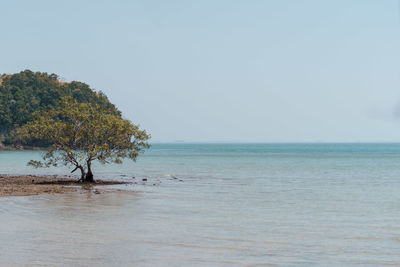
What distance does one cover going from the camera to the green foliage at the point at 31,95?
159 meters

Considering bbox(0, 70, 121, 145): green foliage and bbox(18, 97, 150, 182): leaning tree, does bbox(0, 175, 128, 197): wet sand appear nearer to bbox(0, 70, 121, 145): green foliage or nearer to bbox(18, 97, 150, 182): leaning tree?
bbox(18, 97, 150, 182): leaning tree

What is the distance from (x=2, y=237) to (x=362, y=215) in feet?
48.8

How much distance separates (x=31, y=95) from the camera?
16862cm

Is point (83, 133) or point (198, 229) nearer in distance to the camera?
point (198, 229)

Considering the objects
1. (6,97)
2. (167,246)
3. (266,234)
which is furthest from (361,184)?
(6,97)

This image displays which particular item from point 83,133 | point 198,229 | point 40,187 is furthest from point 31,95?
point 198,229

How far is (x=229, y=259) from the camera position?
13.8m

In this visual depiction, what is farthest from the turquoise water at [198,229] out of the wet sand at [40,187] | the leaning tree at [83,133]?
the leaning tree at [83,133]

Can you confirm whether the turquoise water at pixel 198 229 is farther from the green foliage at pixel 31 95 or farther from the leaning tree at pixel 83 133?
the green foliage at pixel 31 95

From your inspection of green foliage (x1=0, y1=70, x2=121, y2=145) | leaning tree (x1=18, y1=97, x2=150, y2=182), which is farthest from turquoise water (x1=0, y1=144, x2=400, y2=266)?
green foliage (x1=0, y1=70, x2=121, y2=145)

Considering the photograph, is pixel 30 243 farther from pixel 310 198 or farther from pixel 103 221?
pixel 310 198

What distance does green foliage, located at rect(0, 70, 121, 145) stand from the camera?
520 feet

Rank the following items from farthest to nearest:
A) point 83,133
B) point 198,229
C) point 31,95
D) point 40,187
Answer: point 31,95
point 83,133
point 40,187
point 198,229

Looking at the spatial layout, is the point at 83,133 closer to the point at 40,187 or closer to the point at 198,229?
the point at 40,187
